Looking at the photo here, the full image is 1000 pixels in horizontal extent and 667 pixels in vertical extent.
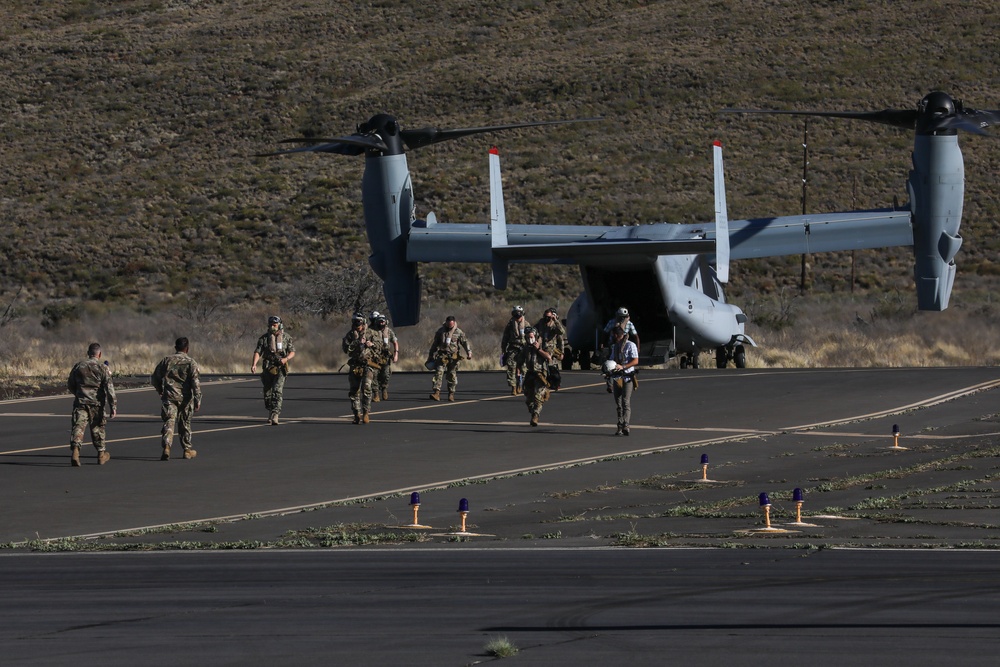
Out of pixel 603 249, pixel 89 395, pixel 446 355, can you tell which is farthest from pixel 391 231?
pixel 89 395

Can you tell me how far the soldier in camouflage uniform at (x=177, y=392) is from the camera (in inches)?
782

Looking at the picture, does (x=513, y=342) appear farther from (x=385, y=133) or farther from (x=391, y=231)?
(x=385, y=133)

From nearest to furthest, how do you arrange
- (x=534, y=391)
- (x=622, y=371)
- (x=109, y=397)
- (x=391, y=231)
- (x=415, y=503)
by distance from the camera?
(x=415, y=503) → (x=109, y=397) → (x=622, y=371) → (x=534, y=391) → (x=391, y=231)

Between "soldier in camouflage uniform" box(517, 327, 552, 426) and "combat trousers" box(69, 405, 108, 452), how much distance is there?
6.87 m

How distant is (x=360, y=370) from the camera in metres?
23.9

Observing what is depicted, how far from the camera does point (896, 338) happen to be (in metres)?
43.2

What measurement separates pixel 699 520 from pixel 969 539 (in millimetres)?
2619

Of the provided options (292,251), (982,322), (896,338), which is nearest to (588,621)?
(896,338)

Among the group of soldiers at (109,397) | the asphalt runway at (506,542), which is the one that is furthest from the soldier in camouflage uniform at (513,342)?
the group of soldiers at (109,397)

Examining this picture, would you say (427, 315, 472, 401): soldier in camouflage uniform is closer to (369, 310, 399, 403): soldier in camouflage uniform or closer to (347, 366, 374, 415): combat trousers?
(369, 310, 399, 403): soldier in camouflage uniform

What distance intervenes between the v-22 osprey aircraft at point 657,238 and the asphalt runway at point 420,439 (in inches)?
65.4

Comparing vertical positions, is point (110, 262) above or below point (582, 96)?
below

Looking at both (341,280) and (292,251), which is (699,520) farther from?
(292,251)

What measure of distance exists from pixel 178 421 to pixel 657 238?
14.2 m
